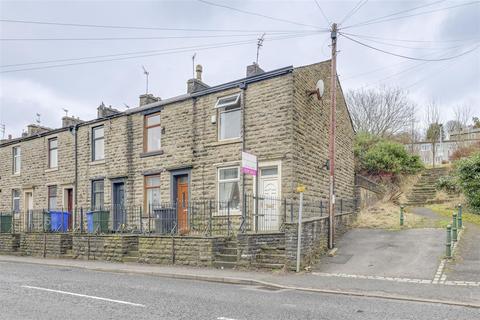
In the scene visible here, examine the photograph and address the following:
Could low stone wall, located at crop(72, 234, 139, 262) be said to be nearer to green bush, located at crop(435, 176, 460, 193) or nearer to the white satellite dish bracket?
the white satellite dish bracket

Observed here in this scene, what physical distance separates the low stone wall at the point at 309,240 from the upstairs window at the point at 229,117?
15.6 feet

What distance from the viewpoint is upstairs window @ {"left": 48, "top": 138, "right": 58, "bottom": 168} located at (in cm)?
2433

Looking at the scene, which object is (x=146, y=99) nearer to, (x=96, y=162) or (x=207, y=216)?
(x=96, y=162)

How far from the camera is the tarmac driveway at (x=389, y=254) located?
1153cm

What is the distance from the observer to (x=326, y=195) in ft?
58.4

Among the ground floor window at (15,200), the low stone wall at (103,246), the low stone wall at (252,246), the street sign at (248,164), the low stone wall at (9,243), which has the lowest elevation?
the low stone wall at (9,243)

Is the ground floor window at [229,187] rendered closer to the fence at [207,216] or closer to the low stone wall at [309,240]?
the fence at [207,216]

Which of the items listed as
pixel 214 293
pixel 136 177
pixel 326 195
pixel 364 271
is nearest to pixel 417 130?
pixel 326 195

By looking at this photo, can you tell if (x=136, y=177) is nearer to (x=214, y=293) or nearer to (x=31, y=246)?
(x=31, y=246)

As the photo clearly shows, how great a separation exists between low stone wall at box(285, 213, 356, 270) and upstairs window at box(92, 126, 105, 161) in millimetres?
12188

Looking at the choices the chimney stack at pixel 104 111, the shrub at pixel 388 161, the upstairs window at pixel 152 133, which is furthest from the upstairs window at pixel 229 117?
the shrub at pixel 388 161

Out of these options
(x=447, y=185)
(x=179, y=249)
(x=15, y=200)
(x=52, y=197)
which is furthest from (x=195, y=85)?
(x=15, y=200)

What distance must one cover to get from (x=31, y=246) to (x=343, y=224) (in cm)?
1402

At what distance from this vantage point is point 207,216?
16844mm
